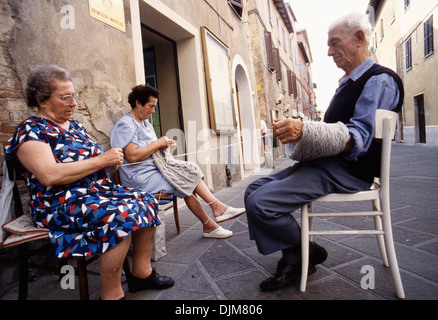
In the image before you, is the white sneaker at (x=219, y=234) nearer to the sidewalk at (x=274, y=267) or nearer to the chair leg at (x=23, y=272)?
the sidewalk at (x=274, y=267)

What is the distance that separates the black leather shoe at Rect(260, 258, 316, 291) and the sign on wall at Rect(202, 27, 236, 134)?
3408 millimetres

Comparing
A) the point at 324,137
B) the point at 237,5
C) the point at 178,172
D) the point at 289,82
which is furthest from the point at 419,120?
the point at 324,137

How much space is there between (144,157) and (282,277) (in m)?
1.43

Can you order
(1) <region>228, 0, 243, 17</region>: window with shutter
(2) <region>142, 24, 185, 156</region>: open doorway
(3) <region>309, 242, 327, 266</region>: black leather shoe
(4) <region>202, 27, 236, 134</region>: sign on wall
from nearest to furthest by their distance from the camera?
(3) <region>309, 242, 327, 266</region>: black leather shoe → (2) <region>142, 24, 185, 156</region>: open doorway → (4) <region>202, 27, 236, 134</region>: sign on wall → (1) <region>228, 0, 243, 17</region>: window with shutter

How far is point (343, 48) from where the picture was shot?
1590mm

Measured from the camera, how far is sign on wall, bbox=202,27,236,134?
15.9 ft

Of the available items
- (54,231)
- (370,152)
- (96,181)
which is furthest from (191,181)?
(370,152)

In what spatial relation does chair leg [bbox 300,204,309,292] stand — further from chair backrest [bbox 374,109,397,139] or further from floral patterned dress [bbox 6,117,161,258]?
floral patterned dress [bbox 6,117,161,258]

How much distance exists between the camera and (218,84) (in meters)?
5.31

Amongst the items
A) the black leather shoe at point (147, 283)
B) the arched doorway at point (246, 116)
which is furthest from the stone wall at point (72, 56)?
the arched doorway at point (246, 116)

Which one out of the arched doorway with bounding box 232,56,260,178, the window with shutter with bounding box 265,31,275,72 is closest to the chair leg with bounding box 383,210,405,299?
the arched doorway with bounding box 232,56,260,178

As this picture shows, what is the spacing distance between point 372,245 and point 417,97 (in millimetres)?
13646

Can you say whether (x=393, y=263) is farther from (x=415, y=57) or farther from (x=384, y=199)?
(x=415, y=57)
